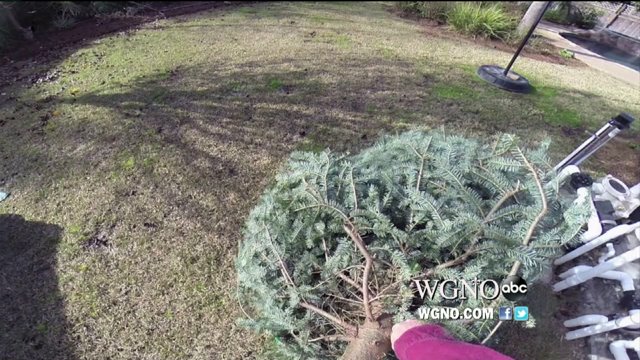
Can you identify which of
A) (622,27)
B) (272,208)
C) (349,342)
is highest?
(622,27)

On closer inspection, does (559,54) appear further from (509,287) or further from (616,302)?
(509,287)

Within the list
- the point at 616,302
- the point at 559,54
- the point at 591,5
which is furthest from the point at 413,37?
the point at 616,302

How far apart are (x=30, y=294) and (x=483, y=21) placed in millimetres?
6551

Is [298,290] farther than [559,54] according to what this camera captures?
No

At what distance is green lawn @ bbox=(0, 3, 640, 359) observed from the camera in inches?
89.9

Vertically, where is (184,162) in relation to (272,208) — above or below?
below

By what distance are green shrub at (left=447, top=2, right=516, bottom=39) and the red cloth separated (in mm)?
5801

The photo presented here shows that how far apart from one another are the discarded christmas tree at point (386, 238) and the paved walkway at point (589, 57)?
2429 mm

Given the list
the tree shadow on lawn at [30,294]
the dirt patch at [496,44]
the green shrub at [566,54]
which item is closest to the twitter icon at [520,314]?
the tree shadow on lawn at [30,294]

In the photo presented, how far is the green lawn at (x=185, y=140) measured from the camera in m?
2.28

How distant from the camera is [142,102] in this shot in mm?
3848

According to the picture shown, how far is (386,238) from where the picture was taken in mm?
1908

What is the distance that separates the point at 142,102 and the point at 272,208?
2485 millimetres

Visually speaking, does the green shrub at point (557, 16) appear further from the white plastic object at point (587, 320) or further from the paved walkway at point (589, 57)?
the white plastic object at point (587, 320)
